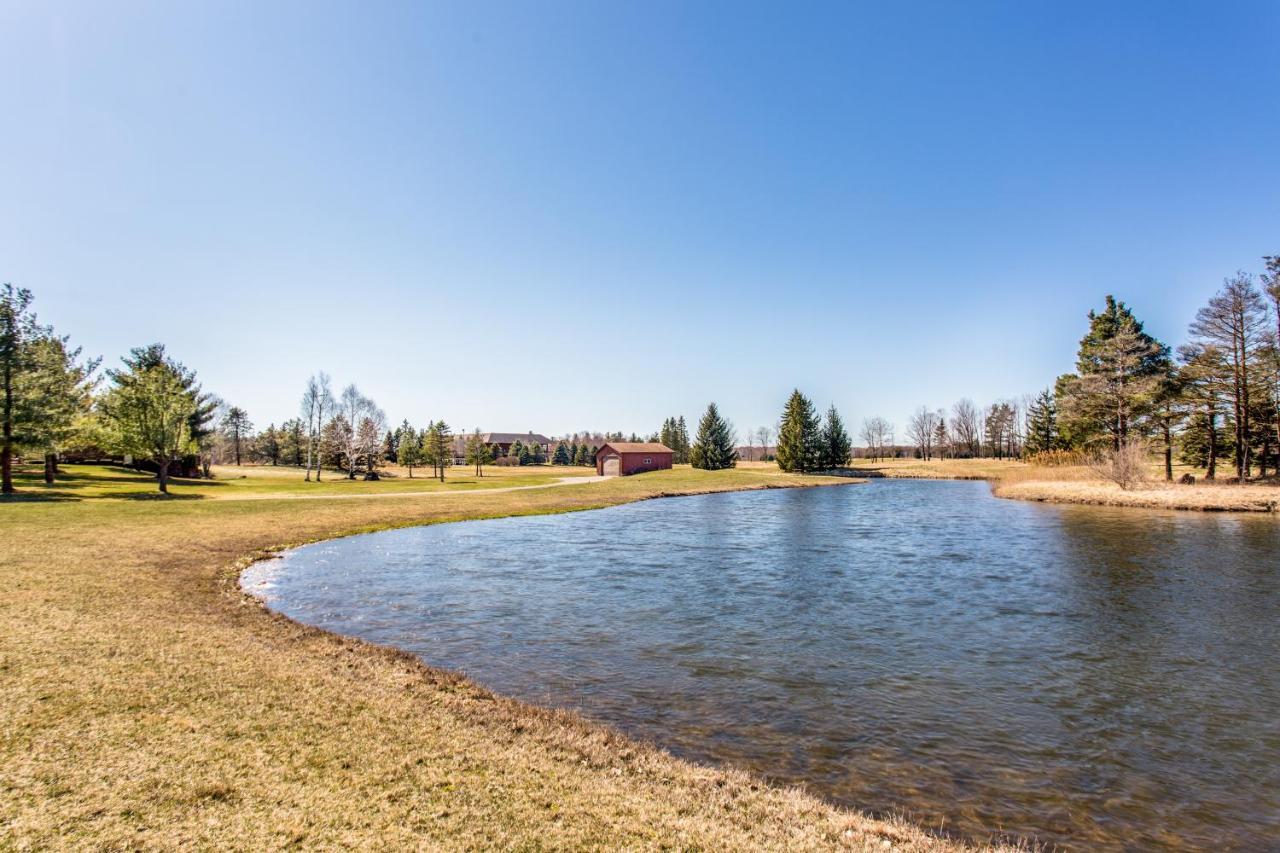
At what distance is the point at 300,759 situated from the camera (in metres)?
5.58

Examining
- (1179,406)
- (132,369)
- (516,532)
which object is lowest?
(516,532)

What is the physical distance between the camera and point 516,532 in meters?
27.1

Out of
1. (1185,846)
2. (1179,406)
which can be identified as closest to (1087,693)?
(1185,846)

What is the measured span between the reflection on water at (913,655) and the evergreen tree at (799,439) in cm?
5361

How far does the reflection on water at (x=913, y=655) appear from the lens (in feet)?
20.8

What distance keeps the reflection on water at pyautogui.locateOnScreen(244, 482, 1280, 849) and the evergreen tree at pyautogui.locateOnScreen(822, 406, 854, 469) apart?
61053mm

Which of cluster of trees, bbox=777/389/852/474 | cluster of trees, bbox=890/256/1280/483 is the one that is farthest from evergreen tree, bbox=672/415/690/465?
cluster of trees, bbox=890/256/1280/483

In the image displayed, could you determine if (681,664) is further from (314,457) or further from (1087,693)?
(314,457)

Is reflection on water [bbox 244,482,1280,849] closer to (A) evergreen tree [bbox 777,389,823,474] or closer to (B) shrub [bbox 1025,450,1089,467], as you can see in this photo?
(B) shrub [bbox 1025,450,1089,467]

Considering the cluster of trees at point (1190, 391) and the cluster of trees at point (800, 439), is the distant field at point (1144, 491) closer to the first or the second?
the cluster of trees at point (1190, 391)

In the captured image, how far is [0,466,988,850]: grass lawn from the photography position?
4.56m

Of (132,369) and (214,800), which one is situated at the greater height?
(132,369)

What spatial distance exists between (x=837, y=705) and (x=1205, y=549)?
838 inches

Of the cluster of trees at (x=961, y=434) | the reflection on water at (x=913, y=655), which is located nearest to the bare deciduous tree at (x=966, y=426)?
the cluster of trees at (x=961, y=434)
